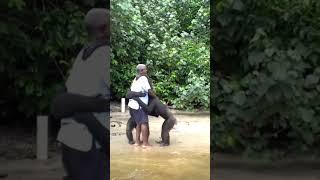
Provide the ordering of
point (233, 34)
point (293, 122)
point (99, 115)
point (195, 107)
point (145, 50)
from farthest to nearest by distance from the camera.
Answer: point (233, 34)
point (293, 122)
point (195, 107)
point (145, 50)
point (99, 115)

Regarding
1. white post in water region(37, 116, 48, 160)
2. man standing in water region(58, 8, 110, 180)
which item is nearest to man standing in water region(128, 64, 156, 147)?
man standing in water region(58, 8, 110, 180)

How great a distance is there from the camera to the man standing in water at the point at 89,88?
3148mm

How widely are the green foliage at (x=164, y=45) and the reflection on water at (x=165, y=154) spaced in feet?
0.61

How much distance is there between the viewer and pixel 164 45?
3.84m

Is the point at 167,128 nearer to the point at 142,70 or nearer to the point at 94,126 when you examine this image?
the point at 142,70

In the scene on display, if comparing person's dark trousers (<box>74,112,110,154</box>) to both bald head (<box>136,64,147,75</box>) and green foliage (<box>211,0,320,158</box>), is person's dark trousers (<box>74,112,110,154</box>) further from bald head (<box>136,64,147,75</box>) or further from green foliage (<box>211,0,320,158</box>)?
green foliage (<box>211,0,320,158</box>)

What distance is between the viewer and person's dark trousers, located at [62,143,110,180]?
3.17 m

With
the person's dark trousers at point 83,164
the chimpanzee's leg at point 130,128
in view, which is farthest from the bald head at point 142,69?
the person's dark trousers at point 83,164

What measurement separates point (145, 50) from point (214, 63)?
2.16 meters

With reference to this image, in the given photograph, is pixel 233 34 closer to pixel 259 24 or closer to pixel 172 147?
pixel 259 24

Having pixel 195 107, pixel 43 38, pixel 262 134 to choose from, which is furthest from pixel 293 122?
pixel 43 38

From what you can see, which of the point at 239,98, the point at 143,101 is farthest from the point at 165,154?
the point at 239,98

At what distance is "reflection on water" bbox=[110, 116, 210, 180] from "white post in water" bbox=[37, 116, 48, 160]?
1.84 meters

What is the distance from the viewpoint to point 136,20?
4.01 metres
